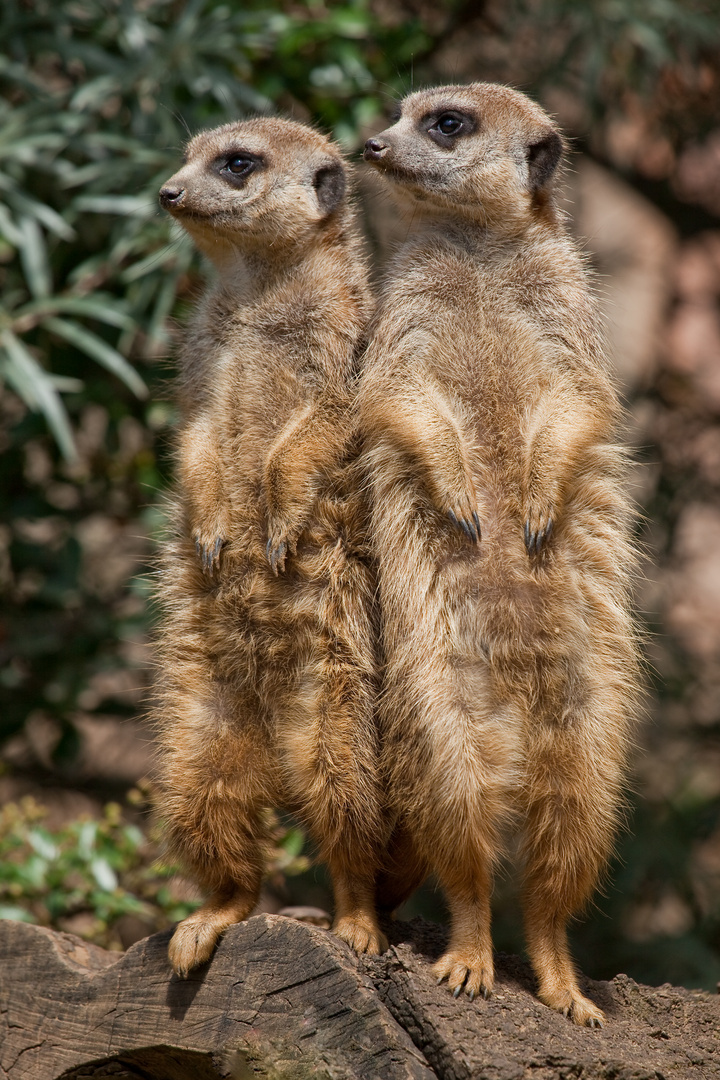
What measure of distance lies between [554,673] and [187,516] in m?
0.86

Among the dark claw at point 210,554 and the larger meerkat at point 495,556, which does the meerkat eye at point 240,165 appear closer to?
the larger meerkat at point 495,556

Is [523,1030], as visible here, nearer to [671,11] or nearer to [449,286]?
[449,286]

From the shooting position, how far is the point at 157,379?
3662 mm

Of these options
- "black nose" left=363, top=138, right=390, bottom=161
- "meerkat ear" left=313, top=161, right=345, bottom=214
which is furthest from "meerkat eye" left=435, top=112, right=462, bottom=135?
"meerkat ear" left=313, top=161, right=345, bottom=214

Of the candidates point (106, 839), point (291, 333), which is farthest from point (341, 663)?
point (106, 839)

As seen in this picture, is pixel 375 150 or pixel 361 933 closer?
pixel 361 933

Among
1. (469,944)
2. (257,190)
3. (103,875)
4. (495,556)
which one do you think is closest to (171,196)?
(257,190)

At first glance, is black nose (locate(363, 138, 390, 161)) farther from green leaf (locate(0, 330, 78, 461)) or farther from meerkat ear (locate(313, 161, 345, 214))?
green leaf (locate(0, 330, 78, 461))

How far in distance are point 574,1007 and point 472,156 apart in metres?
1.65

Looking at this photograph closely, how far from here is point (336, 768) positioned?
2082mm

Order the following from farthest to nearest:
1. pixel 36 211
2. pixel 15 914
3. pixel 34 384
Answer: pixel 36 211
pixel 34 384
pixel 15 914

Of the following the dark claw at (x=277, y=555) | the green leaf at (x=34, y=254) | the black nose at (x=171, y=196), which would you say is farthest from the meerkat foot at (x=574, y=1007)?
the green leaf at (x=34, y=254)

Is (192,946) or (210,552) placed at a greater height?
(210,552)

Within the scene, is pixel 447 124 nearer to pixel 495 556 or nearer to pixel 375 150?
pixel 375 150
